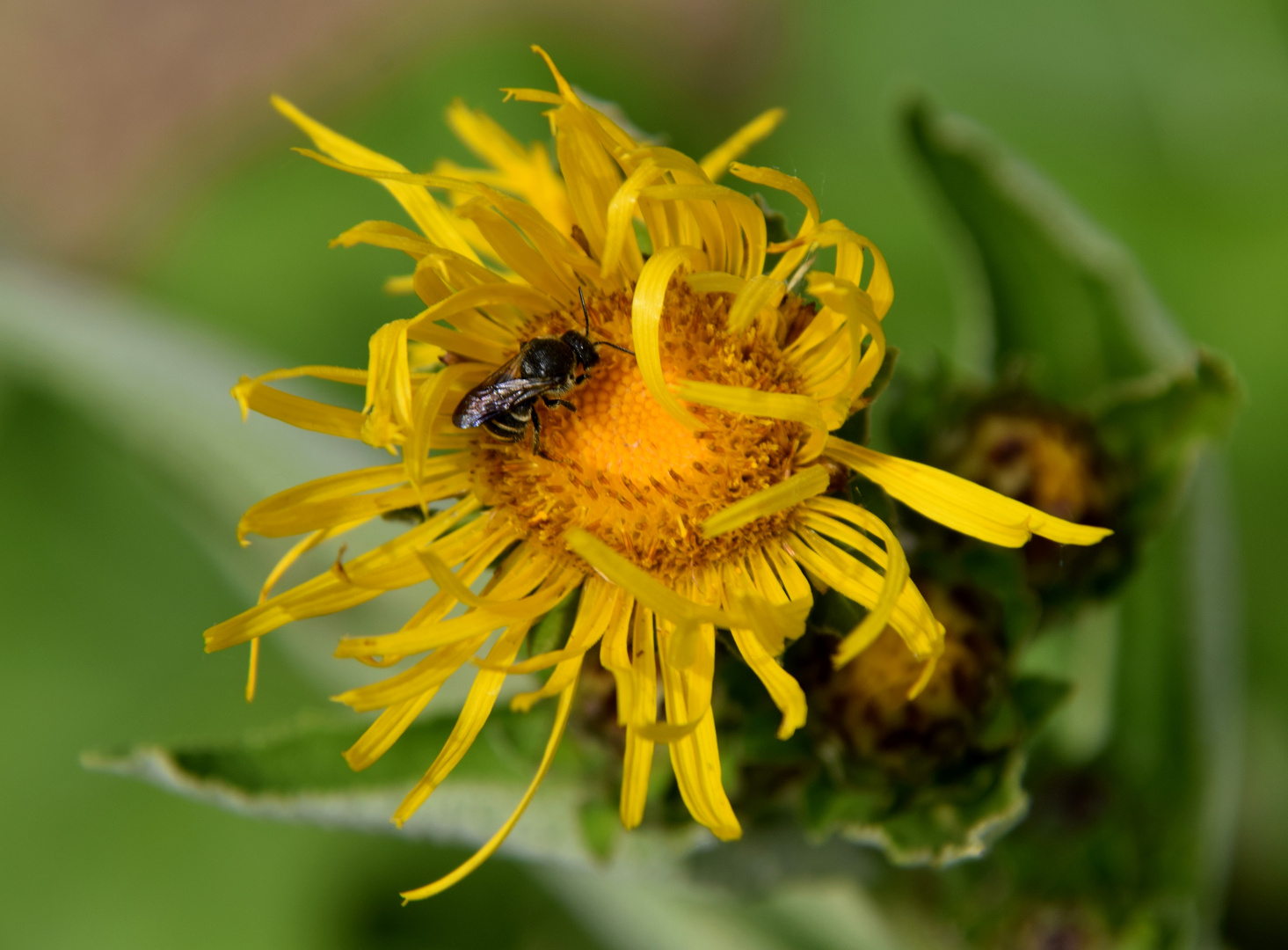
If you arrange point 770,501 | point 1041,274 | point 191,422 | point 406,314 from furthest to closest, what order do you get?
point 406,314 → point 191,422 → point 1041,274 → point 770,501

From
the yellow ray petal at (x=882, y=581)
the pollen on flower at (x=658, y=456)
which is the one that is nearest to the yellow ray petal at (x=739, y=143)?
the pollen on flower at (x=658, y=456)

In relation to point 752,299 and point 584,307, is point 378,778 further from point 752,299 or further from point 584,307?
point 752,299

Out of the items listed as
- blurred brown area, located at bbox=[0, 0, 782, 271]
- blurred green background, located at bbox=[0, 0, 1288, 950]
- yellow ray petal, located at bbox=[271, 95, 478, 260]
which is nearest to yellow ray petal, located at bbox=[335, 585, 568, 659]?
yellow ray petal, located at bbox=[271, 95, 478, 260]

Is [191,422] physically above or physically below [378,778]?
above

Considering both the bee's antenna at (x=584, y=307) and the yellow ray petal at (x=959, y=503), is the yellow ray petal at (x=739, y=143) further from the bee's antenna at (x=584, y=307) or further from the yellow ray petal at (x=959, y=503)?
the yellow ray petal at (x=959, y=503)

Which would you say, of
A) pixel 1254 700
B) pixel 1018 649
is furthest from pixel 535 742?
pixel 1254 700

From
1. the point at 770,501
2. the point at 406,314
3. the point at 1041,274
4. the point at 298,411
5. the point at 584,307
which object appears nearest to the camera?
the point at 770,501

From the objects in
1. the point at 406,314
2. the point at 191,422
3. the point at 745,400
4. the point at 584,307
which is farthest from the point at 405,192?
the point at 406,314
